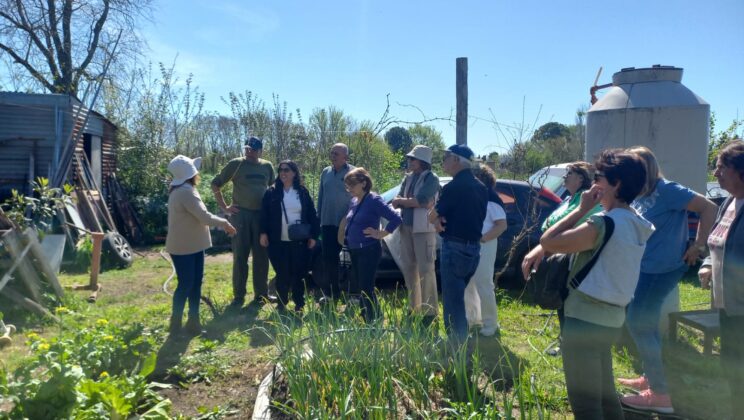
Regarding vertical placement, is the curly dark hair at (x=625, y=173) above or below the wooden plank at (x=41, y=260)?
above

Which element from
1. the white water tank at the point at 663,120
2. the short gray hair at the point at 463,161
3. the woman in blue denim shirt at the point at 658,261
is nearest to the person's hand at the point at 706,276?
the woman in blue denim shirt at the point at 658,261

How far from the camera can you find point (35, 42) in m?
17.6

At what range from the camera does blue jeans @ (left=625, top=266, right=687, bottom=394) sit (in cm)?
355

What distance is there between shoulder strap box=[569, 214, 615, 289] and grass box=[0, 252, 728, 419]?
0.50m

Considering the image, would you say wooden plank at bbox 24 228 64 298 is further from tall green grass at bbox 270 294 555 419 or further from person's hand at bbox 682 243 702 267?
person's hand at bbox 682 243 702 267

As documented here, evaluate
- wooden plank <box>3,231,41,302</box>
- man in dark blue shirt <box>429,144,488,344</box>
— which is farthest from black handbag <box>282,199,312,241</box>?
wooden plank <box>3,231,41,302</box>

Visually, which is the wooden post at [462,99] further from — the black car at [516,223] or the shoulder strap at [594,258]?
the shoulder strap at [594,258]

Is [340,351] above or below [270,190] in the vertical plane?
below

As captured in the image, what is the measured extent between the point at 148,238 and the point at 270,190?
755 centimetres

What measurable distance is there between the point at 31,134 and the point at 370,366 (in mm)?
10458

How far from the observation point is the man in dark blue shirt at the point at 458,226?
4.26m

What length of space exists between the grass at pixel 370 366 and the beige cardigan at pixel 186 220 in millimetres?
792

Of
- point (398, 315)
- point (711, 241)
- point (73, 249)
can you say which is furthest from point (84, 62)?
point (711, 241)

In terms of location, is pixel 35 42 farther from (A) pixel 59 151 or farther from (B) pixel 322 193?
(B) pixel 322 193
